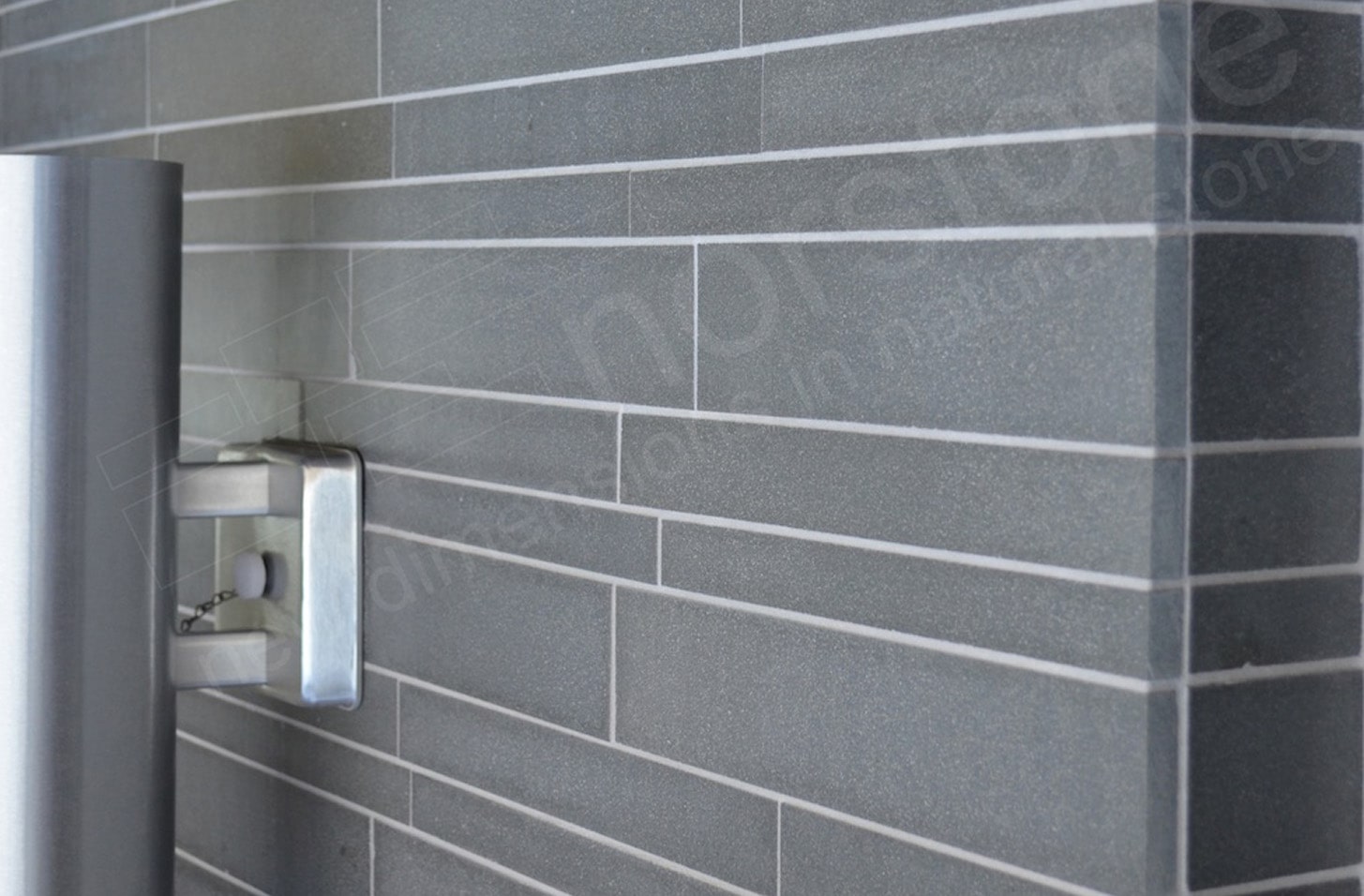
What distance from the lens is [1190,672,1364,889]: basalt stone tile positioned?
73 cm

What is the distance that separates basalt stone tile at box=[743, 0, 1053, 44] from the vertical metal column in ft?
1.57

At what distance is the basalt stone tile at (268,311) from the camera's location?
128 centimetres

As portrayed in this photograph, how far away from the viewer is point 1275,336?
748 millimetres

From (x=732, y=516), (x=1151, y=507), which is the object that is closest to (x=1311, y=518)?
(x=1151, y=507)

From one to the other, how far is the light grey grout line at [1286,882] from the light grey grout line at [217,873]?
869mm

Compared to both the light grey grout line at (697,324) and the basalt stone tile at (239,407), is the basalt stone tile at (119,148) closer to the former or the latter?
the basalt stone tile at (239,407)

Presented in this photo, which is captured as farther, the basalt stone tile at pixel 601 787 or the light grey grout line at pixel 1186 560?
the basalt stone tile at pixel 601 787

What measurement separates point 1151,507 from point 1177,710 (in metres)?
0.09

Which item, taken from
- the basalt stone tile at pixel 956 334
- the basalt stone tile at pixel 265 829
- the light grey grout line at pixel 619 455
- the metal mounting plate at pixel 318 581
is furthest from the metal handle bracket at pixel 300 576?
the basalt stone tile at pixel 956 334

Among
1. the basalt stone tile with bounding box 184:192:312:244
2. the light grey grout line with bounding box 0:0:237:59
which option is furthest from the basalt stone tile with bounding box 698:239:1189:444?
the light grey grout line with bounding box 0:0:237:59

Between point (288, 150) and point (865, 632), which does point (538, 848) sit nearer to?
point (865, 632)

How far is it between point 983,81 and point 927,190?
0.06m

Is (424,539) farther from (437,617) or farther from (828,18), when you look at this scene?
(828,18)

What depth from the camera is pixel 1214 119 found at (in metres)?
0.72
